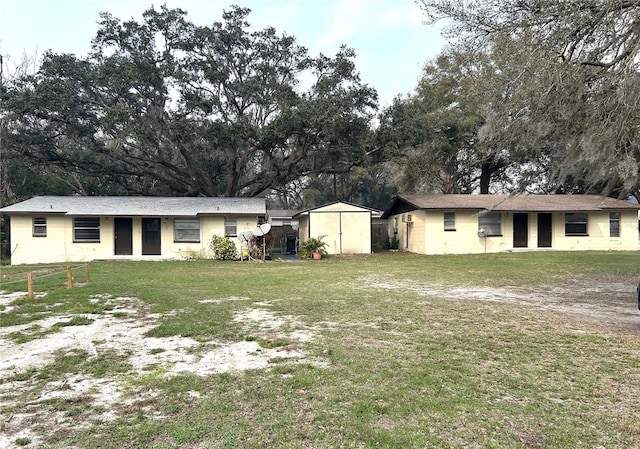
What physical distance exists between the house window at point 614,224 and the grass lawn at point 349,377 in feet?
49.0

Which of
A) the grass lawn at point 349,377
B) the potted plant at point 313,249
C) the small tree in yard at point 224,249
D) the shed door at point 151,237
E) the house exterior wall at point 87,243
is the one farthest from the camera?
the potted plant at point 313,249

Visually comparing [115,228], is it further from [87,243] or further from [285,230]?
[285,230]

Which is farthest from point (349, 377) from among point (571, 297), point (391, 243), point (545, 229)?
point (391, 243)

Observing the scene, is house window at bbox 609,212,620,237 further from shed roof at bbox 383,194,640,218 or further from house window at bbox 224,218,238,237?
house window at bbox 224,218,238,237

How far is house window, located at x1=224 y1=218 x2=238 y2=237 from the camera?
18750mm

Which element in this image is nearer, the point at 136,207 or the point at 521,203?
the point at 136,207

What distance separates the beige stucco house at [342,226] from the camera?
2061cm

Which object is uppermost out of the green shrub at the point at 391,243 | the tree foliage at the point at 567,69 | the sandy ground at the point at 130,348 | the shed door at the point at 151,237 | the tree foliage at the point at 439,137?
the tree foliage at the point at 439,137

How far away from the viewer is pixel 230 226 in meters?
18.8

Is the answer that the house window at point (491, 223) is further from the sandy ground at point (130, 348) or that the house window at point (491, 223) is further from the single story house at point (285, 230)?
the sandy ground at point (130, 348)

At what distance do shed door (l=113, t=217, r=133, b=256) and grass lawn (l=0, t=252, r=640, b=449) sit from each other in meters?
10.8

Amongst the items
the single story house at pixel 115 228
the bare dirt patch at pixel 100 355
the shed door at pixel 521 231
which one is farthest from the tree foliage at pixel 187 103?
the bare dirt patch at pixel 100 355

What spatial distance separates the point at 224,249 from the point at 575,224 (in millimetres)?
17109

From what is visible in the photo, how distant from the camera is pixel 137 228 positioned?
18.5 m
